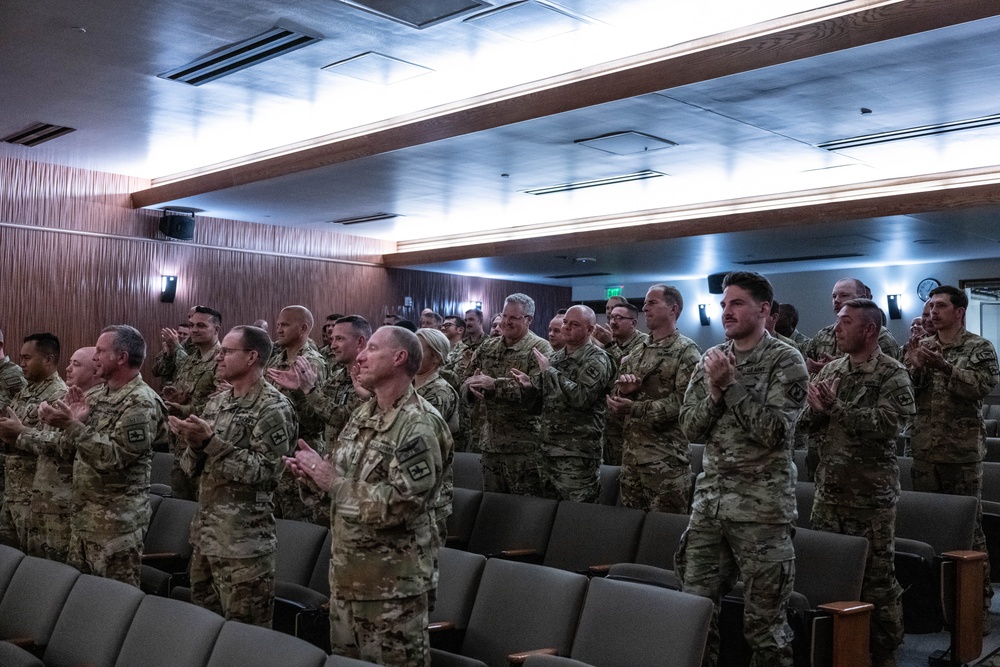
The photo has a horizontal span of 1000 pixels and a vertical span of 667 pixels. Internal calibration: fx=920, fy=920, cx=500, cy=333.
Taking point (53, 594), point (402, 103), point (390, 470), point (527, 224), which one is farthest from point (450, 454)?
point (527, 224)

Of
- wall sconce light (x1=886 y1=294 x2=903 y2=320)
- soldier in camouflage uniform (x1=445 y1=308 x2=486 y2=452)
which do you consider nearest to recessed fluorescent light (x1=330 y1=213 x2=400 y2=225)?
soldier in camouflage uniform (x1=445 y1=308 x2=486 y2=452)

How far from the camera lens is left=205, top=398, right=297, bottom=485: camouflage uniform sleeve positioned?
3938mm

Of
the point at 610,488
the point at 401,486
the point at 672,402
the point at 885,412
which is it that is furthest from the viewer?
the point at 610,488

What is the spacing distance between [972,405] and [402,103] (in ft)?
16.4

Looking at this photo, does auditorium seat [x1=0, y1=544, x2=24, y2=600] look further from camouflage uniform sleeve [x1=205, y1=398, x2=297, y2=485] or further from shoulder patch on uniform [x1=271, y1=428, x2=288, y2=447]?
shoulder patch on uniform [x1=271, y1=428, x2=288, y2=447]

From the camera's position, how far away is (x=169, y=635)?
10.7ft

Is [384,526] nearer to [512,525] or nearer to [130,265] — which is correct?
[512,525]

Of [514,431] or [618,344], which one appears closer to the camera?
[514,431]

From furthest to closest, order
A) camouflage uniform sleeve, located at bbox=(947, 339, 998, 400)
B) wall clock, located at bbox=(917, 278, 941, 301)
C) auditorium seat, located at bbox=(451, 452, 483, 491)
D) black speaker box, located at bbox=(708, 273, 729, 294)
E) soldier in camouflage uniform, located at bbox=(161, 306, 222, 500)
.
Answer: black speaker box, located at bbox=(708, 273, 729, 294) → wall clock, located at bbox=(917, 278, 941, 301) → soldier in camouflage uniform, located at bbox=(161, 306, 222, 500) → auditorium seat, located at bbox=(451, 452, 483, 491) → camouflage uniform sleeve, located at bbox=(947, 339, 998, 400)

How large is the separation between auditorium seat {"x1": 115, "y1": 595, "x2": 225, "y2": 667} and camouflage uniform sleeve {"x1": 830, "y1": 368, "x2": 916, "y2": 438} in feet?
10.3

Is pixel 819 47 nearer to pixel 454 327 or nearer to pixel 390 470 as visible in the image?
pixel 390 470

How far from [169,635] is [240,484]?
90cm

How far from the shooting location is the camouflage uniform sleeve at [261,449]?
394 centimetres

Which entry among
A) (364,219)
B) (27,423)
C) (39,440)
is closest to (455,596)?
(39,440)
